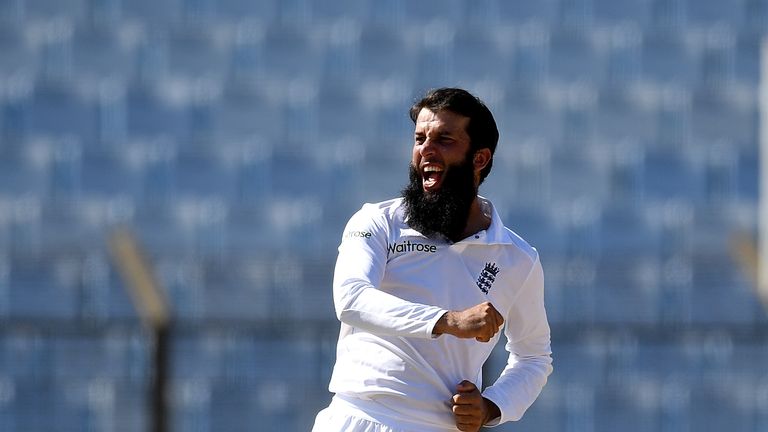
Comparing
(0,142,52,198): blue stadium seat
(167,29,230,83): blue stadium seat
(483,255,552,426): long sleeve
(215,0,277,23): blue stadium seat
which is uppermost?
(215,0,277,23): blue stadium seat

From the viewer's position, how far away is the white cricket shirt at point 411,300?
303 centimetres

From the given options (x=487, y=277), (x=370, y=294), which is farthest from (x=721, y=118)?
(x=370, y=294)

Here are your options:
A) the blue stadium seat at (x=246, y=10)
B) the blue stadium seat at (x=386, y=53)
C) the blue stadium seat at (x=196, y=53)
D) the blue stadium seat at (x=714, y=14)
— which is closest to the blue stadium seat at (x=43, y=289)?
the blue stadium seat at (x=196, y=53)

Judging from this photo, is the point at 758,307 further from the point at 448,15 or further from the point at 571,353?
the point at 448,15

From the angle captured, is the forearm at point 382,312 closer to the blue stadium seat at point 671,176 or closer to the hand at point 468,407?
the hand at point 468,407

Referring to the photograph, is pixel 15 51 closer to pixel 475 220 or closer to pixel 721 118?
pixel 721 118

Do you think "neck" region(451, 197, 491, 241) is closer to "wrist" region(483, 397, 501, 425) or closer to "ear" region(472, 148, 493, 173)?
"ear" region(472, 148, 493, 173)

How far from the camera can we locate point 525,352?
336 centimetres

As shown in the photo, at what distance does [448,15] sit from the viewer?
41.8ft

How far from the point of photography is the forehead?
3.07 meters

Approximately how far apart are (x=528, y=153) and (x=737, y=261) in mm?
2897

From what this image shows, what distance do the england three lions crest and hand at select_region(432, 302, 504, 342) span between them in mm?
326

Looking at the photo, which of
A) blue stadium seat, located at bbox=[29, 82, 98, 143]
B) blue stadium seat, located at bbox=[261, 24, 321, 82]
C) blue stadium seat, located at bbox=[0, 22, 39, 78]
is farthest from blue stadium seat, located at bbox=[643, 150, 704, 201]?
blue stadium seat, located at bbox=[0, 22, 39, 78]

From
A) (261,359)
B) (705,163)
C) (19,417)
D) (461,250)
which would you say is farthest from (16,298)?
(461,250)
